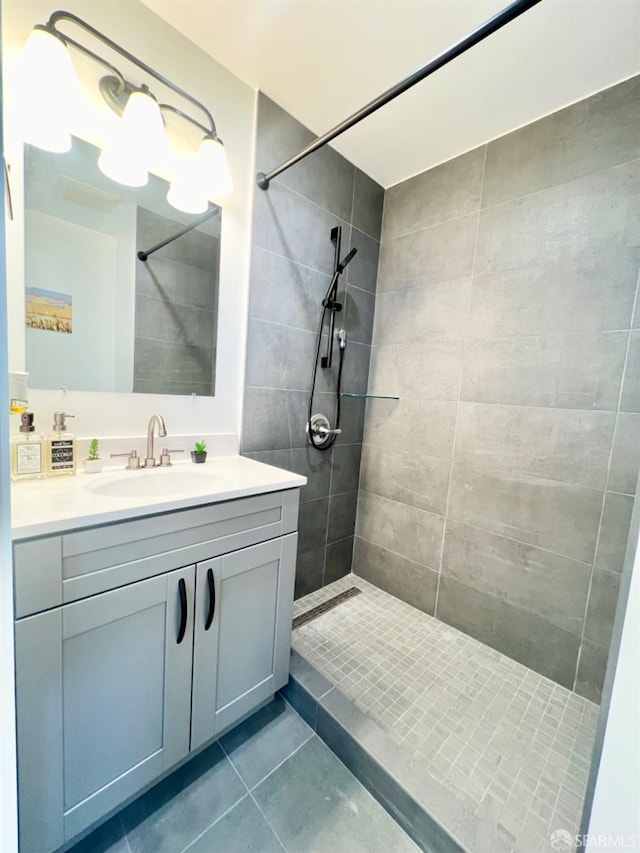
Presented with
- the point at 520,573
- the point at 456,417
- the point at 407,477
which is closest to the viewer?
the point at 520,573

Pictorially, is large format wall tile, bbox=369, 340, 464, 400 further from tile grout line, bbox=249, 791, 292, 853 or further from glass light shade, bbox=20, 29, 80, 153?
tile grout line, bbox=249, 791, 292, 853

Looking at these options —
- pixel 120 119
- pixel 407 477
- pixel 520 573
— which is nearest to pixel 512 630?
pixel 520 573

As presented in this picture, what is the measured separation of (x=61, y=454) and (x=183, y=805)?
1.17m

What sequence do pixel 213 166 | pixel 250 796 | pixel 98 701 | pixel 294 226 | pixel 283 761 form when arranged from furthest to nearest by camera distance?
pixel 294 226 → pixel 213 166 → pixel 283 761 → pixel 250 796 → pixel 98 701

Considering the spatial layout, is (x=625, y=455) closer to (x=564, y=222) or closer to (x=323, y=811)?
(x=564, y=222)

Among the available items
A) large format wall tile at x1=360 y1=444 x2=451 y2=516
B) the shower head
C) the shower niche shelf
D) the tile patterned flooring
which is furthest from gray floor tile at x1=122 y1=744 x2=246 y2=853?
the shower head

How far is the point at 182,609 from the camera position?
3.41ft

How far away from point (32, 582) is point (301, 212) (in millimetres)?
1826

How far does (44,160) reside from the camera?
3.61ft

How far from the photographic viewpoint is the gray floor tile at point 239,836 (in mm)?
998

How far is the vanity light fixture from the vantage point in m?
0.99

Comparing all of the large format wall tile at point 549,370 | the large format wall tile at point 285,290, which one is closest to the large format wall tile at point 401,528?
the large format wall tile at point 549,370

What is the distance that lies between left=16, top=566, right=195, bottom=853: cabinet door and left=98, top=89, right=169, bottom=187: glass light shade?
1360mm

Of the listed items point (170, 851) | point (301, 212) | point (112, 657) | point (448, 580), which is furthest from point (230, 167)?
point (170, 851)
